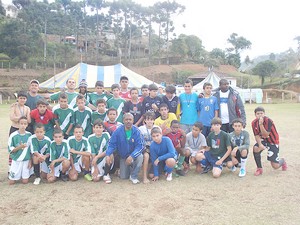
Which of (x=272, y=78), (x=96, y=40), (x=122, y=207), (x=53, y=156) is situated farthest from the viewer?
(x=96, y=40)

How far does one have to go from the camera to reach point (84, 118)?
223 inches

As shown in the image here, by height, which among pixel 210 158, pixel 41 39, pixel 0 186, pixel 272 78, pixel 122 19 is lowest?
pixel 0 186

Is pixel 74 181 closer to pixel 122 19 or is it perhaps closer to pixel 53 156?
pixel 53 156

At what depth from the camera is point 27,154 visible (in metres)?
5.04

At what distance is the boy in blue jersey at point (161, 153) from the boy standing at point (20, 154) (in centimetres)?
209

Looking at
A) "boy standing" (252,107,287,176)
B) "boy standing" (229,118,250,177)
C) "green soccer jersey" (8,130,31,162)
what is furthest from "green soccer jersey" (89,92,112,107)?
"boy standing" (252,107,287,176)

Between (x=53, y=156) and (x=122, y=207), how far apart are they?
183cm

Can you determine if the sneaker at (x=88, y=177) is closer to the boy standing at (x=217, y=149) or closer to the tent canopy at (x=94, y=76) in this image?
the boy standing at (x=217, y=149)

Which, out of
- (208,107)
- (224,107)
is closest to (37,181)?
(208,107)

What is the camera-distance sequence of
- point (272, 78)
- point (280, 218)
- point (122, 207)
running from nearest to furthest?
point (280, 218) < point (122, 207) < point (272, 78)

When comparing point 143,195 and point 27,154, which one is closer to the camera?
point 143,195

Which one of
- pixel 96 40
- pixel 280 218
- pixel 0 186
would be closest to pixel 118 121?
pixel 0 186

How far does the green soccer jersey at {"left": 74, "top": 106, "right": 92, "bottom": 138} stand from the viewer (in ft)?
18.6

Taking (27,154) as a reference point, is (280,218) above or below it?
below
